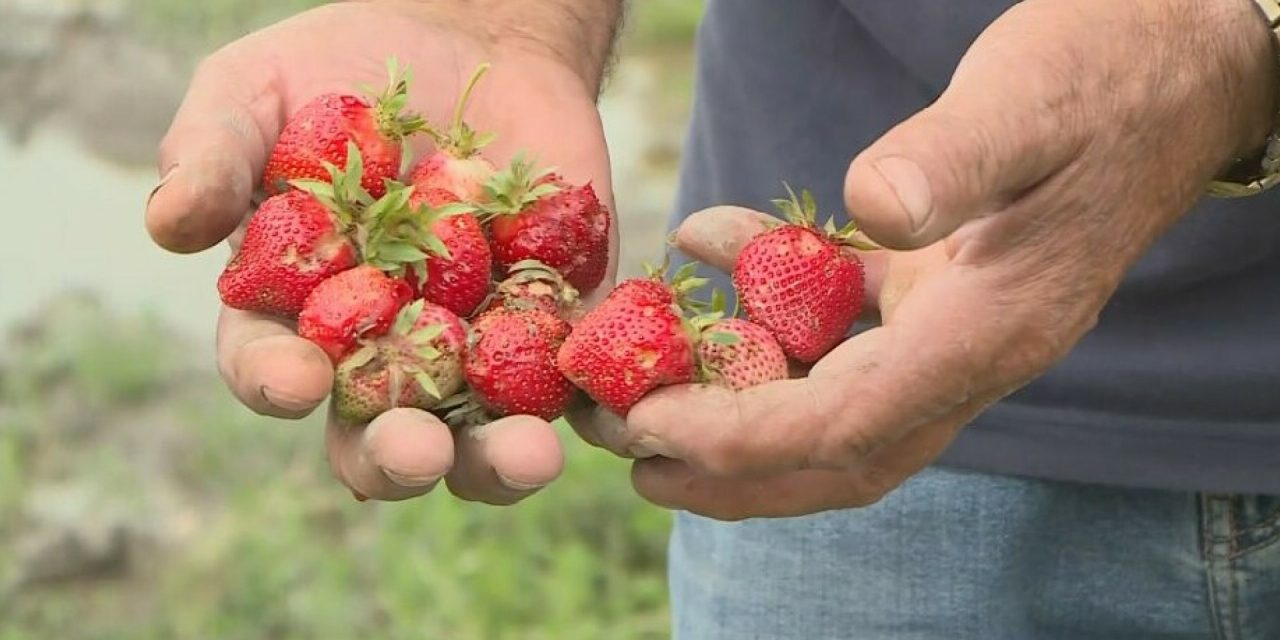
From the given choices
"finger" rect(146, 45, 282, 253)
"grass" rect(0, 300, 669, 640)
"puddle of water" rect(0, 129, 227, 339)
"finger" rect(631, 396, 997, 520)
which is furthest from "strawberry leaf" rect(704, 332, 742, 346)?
"puddle of water" rect(0, 129, 227, 339)

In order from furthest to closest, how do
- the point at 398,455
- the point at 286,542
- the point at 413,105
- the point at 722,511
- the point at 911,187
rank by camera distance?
the point at 286,542
the point at 413,105
the point at 722,511
the point at 398,455
the point at 911,187

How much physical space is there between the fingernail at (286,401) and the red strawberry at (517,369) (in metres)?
0.15

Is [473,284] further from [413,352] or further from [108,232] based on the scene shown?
[108,232]

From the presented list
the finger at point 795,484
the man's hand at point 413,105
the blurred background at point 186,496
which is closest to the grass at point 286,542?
the blurred background at point 186,496

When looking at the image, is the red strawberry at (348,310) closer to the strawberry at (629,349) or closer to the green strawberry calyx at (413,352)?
the green strawberry calyx at (413,352)

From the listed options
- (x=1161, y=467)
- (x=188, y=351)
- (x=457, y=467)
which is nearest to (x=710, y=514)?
(x=457, y=467)

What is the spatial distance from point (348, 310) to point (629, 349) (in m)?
0.19

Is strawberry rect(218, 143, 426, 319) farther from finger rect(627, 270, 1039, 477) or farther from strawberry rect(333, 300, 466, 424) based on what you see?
finger rect(627, 270, 1039, 477)

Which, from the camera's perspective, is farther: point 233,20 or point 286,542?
point 233,20

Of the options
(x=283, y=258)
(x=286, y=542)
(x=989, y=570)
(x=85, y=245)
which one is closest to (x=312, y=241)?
(x=283, y=258)

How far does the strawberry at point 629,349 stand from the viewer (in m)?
1.18

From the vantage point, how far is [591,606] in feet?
8.68

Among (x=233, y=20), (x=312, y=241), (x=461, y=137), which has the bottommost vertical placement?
(x=312, y=241)

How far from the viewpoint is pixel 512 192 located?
53.0 inches
